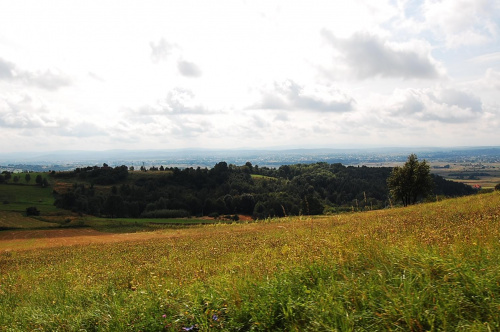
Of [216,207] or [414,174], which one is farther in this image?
[216,207]

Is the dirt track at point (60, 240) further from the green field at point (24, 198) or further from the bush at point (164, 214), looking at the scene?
the bush at point (164, 214)

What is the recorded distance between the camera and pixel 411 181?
1934 inches

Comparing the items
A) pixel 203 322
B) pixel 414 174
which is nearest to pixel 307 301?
pixel 203 322

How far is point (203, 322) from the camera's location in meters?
3.97

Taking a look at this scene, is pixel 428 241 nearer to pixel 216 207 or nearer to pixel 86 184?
pixel 216 207

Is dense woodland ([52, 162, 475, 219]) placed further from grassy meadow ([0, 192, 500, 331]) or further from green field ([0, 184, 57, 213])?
grassy meadow ([0, 192, 500, 331])

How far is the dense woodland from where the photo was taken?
106 metres

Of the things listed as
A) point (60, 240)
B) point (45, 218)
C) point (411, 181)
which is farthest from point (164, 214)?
point (411, 181)

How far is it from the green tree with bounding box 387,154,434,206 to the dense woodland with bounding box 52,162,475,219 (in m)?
32.6

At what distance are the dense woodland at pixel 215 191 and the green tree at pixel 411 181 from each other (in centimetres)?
3264

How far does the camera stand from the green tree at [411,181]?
4844 cm

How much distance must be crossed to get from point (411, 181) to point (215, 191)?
93.7 meters

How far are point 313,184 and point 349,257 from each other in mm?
143983

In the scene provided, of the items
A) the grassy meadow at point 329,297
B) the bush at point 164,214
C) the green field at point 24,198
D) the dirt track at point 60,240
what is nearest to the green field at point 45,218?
the green field at point 24,198
